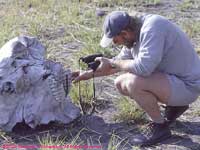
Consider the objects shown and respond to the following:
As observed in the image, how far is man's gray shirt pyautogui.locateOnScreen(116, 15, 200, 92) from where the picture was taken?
4.26m

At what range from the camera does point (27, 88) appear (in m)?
4.73

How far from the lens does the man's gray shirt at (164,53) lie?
426 cm

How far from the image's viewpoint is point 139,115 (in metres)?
4.89

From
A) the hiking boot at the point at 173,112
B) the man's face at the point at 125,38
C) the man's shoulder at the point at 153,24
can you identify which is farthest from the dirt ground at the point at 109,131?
the man's shoulder at the point at 153,24

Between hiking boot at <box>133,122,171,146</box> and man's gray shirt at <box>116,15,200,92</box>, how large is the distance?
0.39 m

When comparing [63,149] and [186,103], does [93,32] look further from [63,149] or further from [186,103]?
[63,149]

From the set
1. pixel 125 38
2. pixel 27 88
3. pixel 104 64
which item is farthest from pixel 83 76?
pixel 125 38

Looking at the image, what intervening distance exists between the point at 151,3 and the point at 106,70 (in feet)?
13.1

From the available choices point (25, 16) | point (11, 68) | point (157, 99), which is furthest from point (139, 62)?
point (25, 16)

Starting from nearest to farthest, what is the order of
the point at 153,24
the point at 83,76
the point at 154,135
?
the point at 153,24, the point at 154,135, the point at 83,76

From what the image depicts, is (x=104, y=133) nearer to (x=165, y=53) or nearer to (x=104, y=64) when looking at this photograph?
(x=104, y=64)

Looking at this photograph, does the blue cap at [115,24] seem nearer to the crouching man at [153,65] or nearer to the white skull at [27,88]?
the crouching man at [153,65]

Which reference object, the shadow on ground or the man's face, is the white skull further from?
the man's face

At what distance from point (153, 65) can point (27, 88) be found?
3.55 feet
